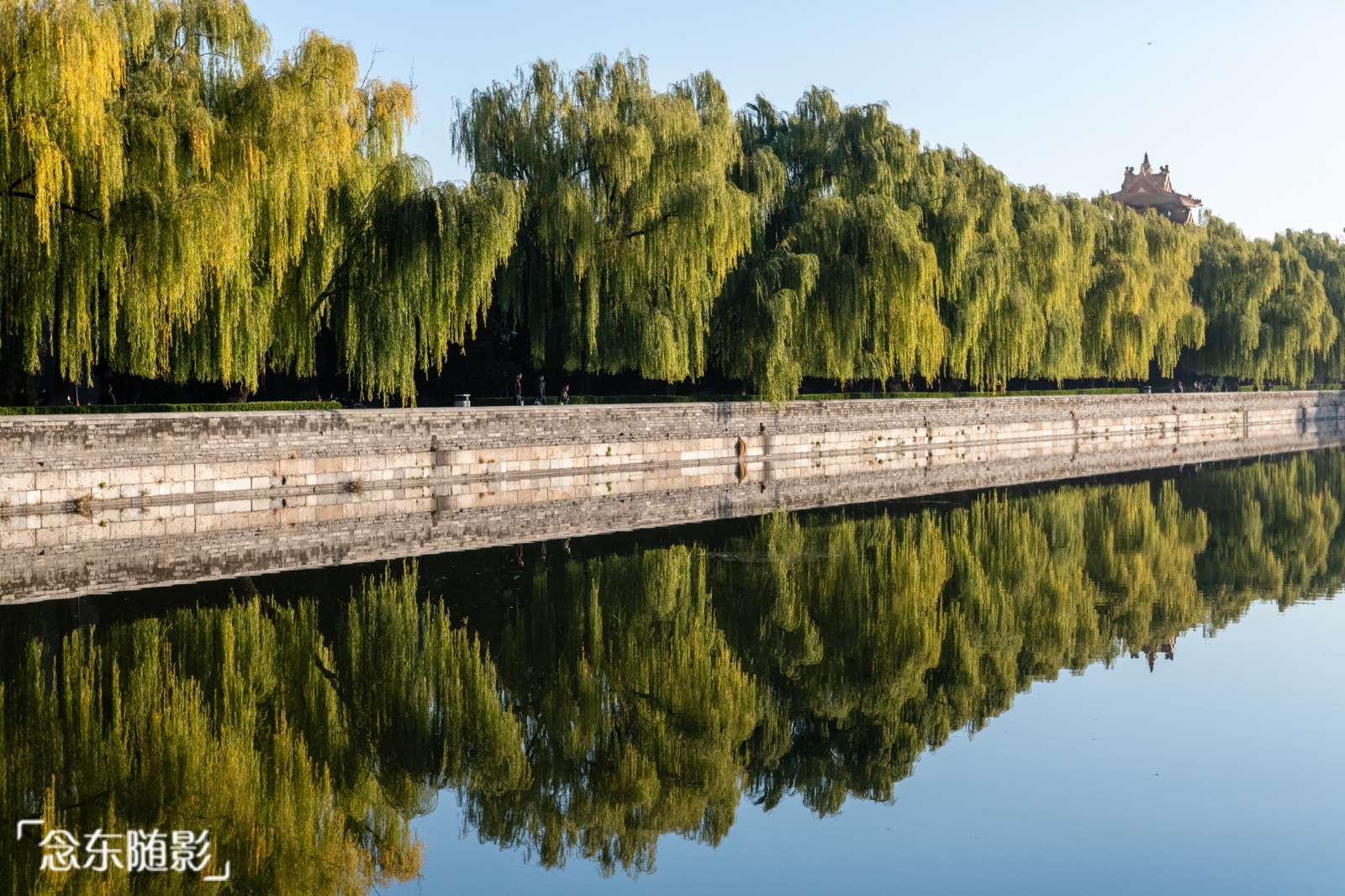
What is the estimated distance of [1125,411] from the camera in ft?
142

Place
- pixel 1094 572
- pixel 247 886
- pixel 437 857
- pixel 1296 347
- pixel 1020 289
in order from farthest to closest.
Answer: pixel 1296 347, pixel 1020 289, pixel 1094 572, pixel 437 857, pixel 247 886

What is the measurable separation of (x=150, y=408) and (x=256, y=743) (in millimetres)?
14577

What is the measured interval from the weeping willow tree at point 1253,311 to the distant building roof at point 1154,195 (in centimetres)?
2909

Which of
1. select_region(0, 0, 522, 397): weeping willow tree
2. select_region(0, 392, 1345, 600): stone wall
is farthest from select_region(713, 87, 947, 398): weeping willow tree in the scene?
select_region(0, 0, 522, 397): weeping willow tree

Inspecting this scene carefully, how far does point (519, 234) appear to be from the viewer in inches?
1086

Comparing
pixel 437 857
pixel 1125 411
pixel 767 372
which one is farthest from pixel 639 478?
pixel 1125 411

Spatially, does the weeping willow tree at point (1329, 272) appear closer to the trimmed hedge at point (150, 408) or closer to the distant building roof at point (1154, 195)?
the distant building roof at point (1154, 195)

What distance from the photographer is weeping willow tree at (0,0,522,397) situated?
16.7 meters

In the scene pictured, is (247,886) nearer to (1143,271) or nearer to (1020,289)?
(1020,289)

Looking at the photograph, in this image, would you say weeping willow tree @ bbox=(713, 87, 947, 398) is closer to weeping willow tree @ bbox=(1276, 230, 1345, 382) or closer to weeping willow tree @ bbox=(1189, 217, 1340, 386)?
weeping willow tree @ bbox=(1189, 217, 1340, 386)

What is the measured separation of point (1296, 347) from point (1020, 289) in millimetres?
18239
